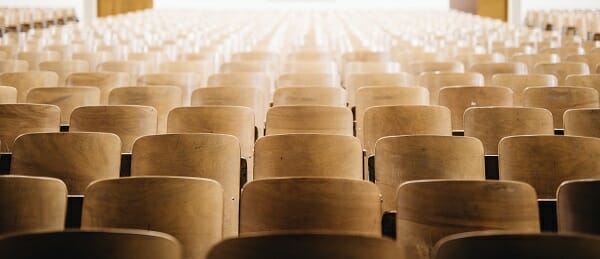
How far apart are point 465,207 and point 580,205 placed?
0.21 m

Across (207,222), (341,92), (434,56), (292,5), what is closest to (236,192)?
(207,222)

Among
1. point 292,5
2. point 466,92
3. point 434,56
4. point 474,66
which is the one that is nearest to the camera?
point 466,92

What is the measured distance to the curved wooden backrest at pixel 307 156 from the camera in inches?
63.5

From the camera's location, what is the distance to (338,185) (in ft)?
4.14

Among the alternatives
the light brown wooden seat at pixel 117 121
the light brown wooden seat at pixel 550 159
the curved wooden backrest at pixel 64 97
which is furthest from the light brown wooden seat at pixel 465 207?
the curved wooden backrest at pixel 64 97

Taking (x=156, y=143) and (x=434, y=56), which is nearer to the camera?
(x=156, y=143)

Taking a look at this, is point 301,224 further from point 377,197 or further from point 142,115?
point 142,115

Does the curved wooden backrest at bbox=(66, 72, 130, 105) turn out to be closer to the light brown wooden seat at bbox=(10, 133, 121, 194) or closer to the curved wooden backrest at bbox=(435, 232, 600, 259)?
the light brown wooden seat at bbox=(10, 133, 121, 194)

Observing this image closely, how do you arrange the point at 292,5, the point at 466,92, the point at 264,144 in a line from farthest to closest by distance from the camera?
the point at 292,5
the point at 466,92
the point at 264,144

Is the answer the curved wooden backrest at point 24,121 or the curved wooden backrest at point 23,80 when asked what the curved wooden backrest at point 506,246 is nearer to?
the curved wooden backrest at point 24,121

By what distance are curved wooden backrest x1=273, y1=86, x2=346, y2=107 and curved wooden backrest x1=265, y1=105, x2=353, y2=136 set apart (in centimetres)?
37

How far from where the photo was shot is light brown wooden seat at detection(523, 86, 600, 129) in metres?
2.34

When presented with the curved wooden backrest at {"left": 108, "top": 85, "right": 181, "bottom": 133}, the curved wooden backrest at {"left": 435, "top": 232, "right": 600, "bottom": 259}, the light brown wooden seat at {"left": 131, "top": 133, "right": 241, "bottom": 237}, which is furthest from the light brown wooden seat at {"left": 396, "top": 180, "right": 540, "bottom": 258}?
the curved wooden backrest at {"left": 108, "top": 85, "right": 181, "bottom": 133}

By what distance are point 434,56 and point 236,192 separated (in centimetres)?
241
